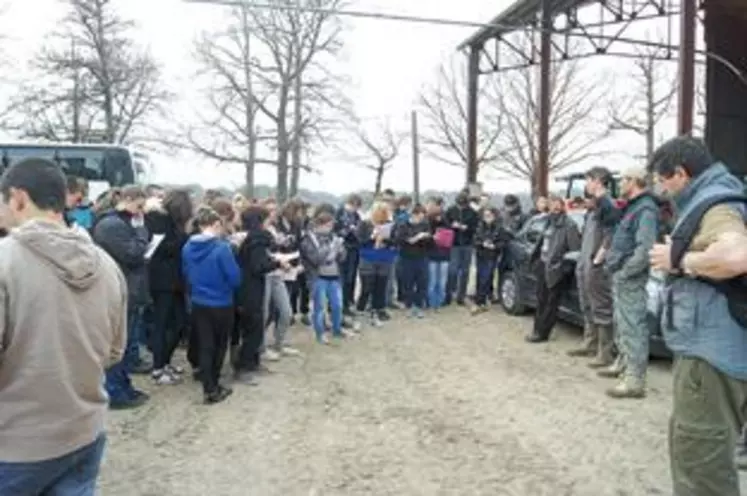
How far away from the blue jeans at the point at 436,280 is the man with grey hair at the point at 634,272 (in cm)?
585

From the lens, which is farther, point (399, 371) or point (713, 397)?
point (399, 371)

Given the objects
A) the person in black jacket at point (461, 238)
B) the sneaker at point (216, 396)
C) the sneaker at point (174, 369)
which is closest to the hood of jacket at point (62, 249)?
the sneaker at point (216, 396)

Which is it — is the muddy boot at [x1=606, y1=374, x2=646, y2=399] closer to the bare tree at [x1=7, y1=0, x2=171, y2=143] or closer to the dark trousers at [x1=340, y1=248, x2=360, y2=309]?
the dark trousers at [x1=340, y1=248, x2=360, y2=309]

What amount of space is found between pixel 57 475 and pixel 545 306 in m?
8.67

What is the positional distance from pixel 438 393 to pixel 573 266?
10.2 feet

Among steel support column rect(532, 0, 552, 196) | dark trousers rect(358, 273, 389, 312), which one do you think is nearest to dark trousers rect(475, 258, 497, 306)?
dark trousers rect(358, 273, 389, 312)

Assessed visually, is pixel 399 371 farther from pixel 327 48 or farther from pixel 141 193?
pixel 327 48

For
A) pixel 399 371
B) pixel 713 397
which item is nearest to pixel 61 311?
pixel 713 397

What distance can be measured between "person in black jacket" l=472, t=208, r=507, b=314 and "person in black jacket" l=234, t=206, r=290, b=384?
18.6 feet

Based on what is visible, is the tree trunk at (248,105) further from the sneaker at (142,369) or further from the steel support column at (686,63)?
the sneaker at (142,369)

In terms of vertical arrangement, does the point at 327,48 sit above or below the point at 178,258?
above

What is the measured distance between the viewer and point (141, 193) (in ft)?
26.7

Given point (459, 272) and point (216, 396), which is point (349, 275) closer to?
point (459, 272)

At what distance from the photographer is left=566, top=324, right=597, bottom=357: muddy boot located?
10148 millimetres
